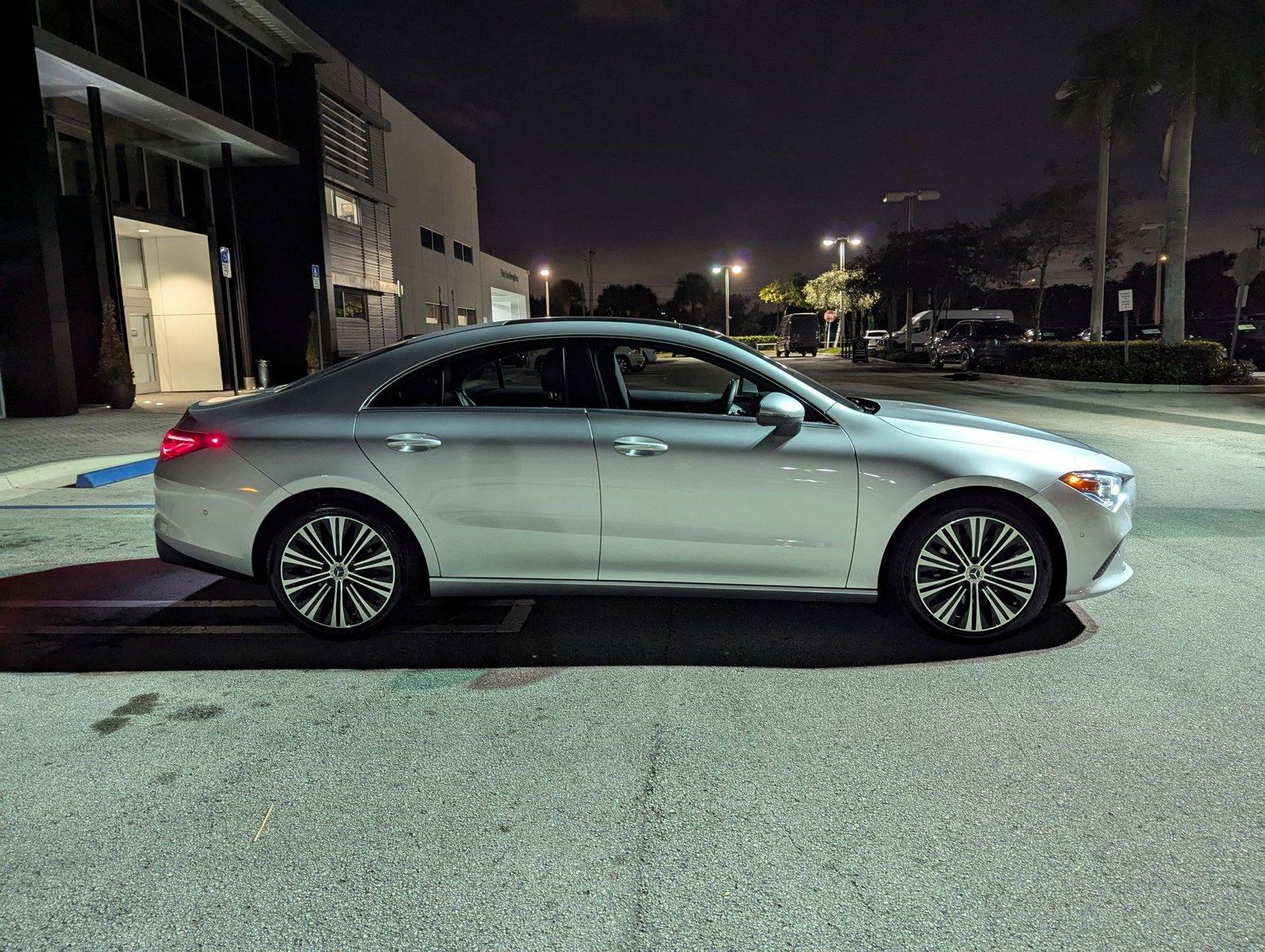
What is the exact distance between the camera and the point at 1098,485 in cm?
434

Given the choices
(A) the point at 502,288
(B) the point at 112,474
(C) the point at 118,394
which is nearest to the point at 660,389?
(B) the point at 112,474

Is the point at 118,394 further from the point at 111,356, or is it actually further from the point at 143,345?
the point at 143,345

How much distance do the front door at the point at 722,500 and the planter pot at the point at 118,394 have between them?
17.0 m

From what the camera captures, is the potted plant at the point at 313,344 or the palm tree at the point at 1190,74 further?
the potted plant at the point at 313,344

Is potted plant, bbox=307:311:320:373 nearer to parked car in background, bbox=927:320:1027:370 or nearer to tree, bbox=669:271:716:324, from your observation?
parked car in background, bbox=927:320:1027:370

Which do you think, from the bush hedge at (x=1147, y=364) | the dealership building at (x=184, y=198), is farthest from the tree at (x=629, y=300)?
the bush hedge at (x=1147, y=364)

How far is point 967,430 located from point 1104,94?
98.7ft

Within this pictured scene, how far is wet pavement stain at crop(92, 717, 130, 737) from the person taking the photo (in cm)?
353

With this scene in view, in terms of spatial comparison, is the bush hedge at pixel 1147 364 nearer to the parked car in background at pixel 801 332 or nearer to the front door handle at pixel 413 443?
the front door handle at pixel 413 443

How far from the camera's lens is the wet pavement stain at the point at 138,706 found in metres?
3.70

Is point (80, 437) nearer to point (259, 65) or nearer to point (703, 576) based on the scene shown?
point (703, 576)

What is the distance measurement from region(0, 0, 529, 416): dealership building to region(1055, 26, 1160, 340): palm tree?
23.4m

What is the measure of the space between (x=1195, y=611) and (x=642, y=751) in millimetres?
3588

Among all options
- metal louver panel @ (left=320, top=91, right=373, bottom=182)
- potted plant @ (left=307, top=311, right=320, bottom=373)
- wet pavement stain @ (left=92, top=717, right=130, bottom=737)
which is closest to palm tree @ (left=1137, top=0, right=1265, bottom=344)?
potted plant @ (left=307, top=311, right=320, bottom=373)
